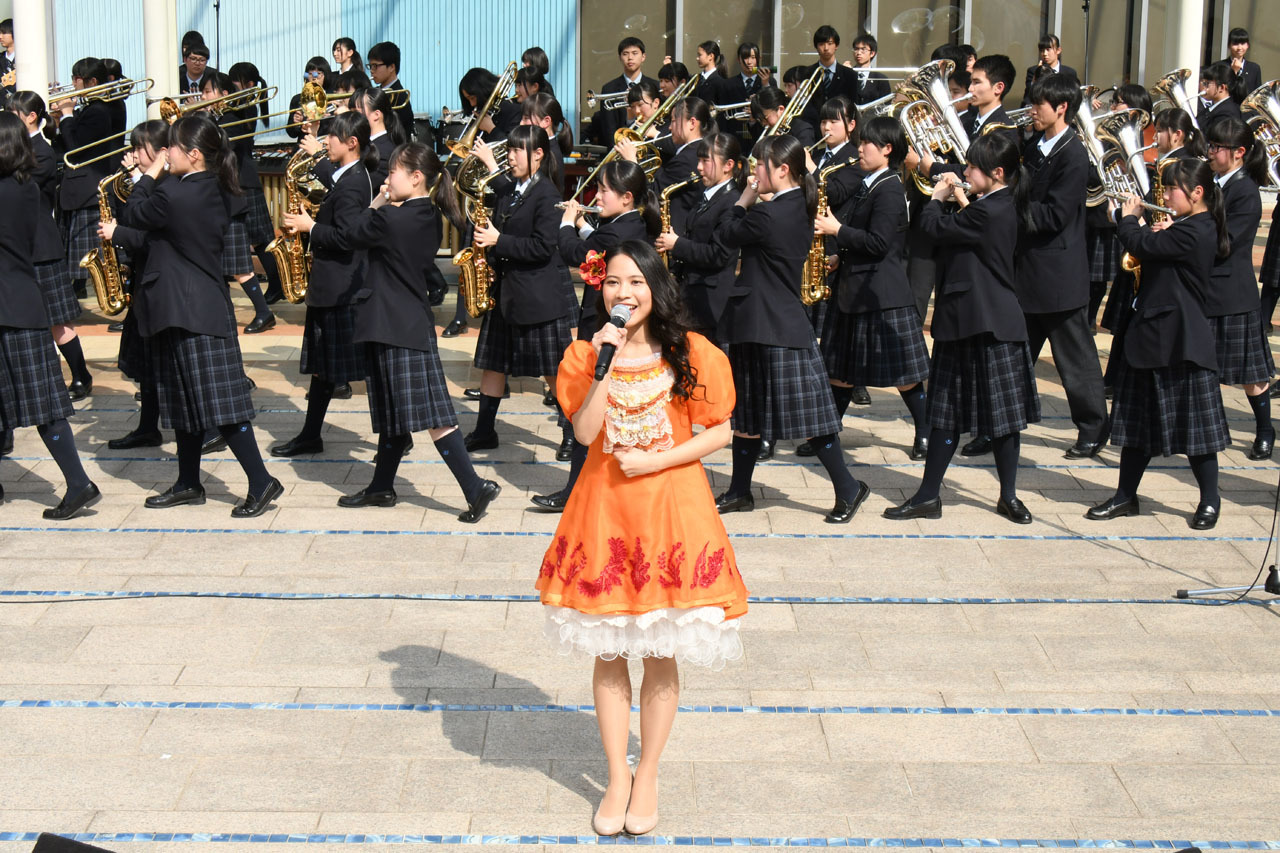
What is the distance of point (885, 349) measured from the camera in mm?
6898

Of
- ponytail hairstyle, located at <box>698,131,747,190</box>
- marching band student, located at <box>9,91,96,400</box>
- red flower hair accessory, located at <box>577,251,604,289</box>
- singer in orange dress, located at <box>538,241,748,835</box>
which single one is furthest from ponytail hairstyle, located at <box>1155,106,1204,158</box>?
marching band student, located at <box>9,91,96,400</box>

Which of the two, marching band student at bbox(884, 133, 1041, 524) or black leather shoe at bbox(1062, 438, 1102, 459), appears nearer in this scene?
marching band student at bbox(884, 133, 1041, 524)

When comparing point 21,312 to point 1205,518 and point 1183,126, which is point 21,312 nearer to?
point 1205,518

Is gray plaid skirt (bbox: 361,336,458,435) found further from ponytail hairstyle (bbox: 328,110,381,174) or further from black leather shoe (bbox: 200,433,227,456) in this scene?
black leather shoe (bbox: 200,433,227,456)

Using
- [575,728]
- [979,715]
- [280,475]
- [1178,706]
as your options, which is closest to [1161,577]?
[1178,706]

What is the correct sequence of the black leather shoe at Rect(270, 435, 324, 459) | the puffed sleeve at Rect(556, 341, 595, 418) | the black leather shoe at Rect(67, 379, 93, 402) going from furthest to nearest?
the black leather shoe at Rect(67, 379, 93, 402) < the black leather shoe at Rect(270, 435, 324, 459) < the puffed sleeve at Rect(556, 341, 595, 418)

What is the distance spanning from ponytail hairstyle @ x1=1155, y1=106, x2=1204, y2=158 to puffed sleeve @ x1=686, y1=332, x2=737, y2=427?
4.69 metres

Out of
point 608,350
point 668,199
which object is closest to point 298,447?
point 668,199

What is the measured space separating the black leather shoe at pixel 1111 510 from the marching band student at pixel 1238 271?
868 mm

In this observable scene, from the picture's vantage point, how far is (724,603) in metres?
3.59

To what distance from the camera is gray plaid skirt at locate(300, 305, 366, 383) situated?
6875 mm

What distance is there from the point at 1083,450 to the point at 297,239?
4.00m

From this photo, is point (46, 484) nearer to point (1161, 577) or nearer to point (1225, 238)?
point (1161, 577)

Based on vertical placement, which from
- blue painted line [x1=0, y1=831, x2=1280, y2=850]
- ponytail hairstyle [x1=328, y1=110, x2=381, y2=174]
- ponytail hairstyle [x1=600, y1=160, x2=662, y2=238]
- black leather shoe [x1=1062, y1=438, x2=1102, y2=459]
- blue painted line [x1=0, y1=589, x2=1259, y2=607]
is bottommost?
blue painted line [x1=0, y1=831, x2=1280, y2=850]
